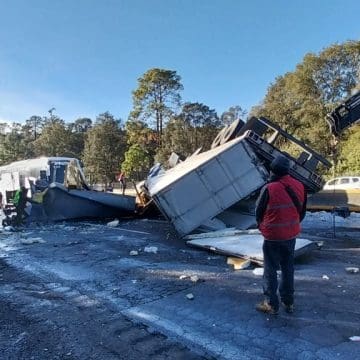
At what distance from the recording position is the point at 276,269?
163 inches

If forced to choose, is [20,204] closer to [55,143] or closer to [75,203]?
[75,203]

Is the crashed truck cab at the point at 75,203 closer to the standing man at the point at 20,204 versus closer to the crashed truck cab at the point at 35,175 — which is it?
the standing man at the point at 20,204

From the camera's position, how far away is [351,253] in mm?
7316

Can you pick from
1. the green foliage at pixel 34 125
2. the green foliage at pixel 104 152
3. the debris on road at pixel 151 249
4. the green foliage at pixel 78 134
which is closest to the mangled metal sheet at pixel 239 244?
the debris on road at pixel 151 249

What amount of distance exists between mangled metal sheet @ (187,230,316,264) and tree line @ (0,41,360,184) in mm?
9699

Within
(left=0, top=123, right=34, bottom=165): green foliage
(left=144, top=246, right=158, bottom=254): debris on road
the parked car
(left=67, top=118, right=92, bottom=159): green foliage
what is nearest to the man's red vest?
(left=144, top=246, right=158, bottom=254): debris on road

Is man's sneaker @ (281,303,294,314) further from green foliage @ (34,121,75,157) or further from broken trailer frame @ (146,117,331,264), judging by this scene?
green foliage @ (34,121,75,157)

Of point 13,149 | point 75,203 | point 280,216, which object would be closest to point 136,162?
point 75,203

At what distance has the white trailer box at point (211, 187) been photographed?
8383 mm

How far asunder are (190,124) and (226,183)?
1116 inches

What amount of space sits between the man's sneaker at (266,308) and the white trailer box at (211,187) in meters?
4.21

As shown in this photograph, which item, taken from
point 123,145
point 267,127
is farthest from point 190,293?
point 123,145

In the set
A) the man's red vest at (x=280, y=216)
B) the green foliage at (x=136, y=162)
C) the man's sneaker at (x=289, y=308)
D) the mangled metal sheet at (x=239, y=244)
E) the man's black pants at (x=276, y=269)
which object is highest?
the green foliage at (x=136, y=162)

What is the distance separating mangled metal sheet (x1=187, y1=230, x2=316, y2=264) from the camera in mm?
6298
